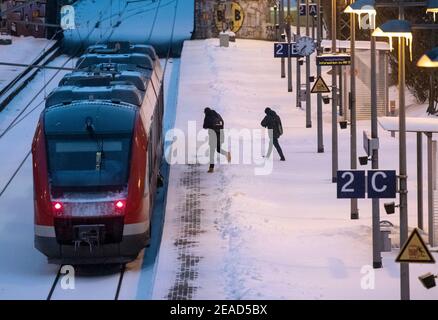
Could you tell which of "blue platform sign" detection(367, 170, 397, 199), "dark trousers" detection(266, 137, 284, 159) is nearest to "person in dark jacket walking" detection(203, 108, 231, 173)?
"dark trousers" detection(266, 137, 284, 159)

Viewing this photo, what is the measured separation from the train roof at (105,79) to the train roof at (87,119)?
8.03 feet

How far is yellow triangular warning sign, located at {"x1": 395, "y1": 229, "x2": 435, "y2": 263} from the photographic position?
14.4 meters

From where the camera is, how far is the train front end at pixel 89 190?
19.2 meters

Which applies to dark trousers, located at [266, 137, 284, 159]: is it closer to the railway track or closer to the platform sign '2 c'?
the railway track

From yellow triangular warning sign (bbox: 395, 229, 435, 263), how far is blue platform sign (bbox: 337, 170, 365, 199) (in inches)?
120

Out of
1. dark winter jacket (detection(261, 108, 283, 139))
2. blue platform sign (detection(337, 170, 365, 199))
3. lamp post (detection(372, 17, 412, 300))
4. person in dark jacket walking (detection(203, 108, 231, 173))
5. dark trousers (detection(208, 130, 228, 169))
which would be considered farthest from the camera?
dark winter jacket (detection(261, 108, 283, 139))

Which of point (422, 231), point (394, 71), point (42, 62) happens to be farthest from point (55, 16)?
point (422, 231)

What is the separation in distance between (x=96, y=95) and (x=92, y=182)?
2.69 metres

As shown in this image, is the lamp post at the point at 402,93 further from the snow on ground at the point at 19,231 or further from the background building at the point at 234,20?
the background building at the point at 234,20

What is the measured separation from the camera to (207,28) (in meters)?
64.6

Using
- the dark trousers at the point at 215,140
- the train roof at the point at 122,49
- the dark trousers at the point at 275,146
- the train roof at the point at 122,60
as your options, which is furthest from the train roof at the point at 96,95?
the train roof at the point at 122,49

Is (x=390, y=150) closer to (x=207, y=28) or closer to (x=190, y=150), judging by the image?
(x=190, y=150)

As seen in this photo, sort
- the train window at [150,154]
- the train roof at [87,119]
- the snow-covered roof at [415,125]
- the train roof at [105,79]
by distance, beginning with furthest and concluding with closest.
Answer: the train roof at [105,79]
the train window at [150,154]
the train roof at [87,119]
the snow-covered roof at [415,125]

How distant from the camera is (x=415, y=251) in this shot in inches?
568
